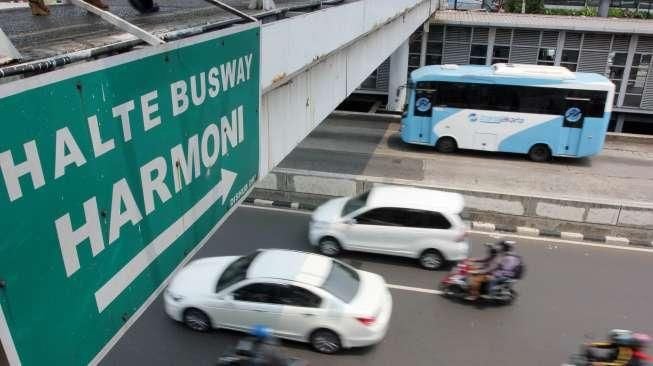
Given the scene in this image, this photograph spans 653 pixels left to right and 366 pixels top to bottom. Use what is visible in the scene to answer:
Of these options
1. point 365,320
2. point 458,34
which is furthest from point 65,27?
point 458,34

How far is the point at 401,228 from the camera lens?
10461mm

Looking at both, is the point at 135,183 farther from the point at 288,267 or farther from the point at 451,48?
the point at 451,48

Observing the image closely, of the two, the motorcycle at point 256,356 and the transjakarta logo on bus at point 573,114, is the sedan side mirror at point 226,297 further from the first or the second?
the transjakarta logo on bus at point 573,114

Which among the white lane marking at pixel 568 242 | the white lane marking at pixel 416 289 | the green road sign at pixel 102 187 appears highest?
the green road sign at pixel 102 187

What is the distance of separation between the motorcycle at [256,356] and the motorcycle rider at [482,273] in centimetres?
382

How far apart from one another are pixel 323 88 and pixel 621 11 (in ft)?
115

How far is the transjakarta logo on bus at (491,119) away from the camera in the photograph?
57.1 ft

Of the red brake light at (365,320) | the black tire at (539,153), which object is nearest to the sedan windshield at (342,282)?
the red brake light at (365,320)

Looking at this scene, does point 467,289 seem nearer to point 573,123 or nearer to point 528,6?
point 573,123

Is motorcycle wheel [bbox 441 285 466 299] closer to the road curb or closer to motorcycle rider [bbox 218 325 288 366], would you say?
the road curb

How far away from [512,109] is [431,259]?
9.07 m

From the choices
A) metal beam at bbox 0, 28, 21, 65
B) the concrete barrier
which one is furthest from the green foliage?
metal beam at bbox 0, 28, 21, 65

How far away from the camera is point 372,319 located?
25.3 feet

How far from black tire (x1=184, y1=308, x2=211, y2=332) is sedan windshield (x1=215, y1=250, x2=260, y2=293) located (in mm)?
469
